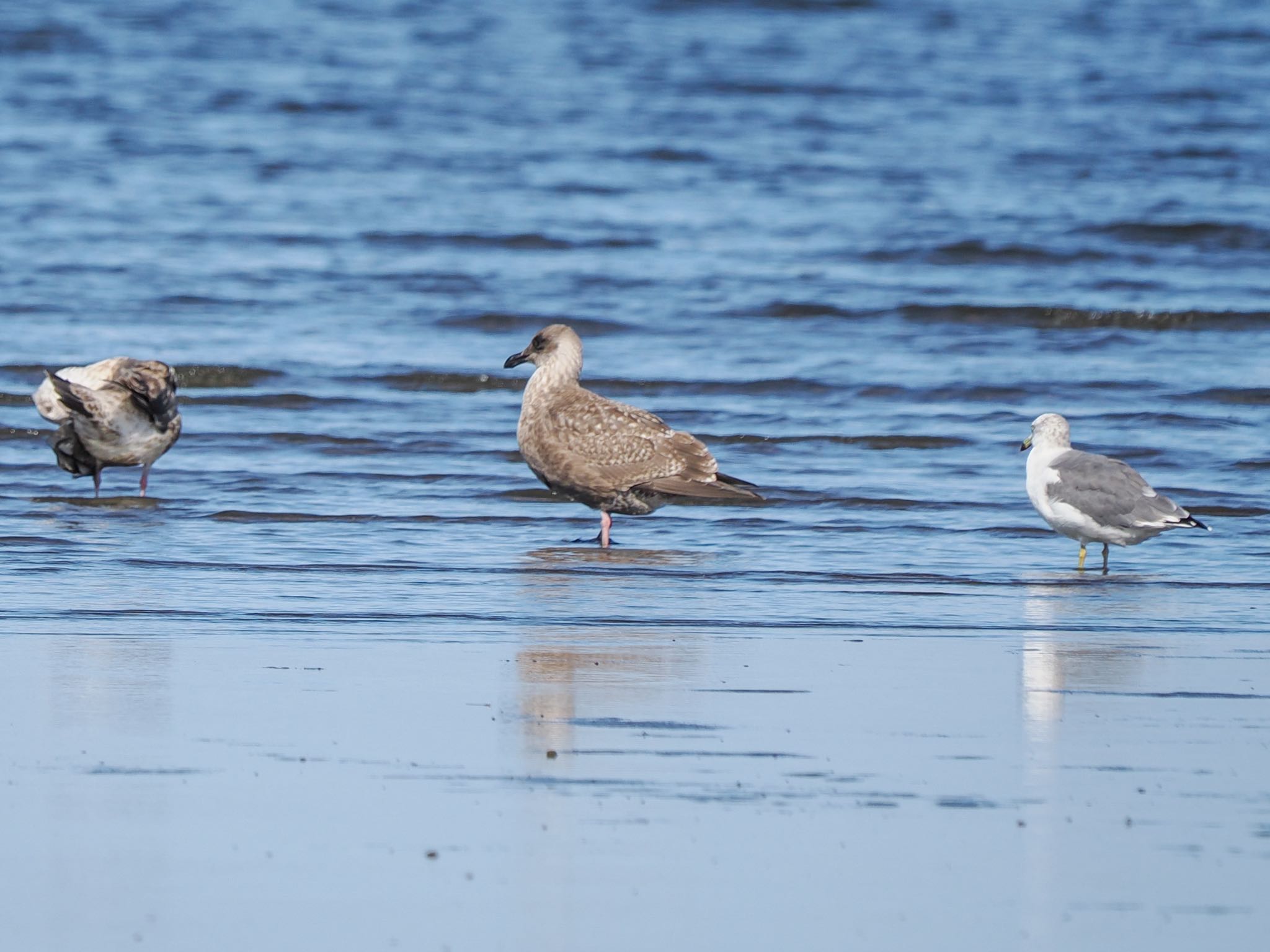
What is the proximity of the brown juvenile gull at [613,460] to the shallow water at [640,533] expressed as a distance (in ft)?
0.80

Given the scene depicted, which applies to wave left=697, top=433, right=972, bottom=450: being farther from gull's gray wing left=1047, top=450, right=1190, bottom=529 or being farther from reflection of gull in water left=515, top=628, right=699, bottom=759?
reflection of gull in water left=515, top=628, right=699, bottom=759

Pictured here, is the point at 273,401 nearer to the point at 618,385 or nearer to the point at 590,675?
the point at 618,385

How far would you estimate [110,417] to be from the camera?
997 cm

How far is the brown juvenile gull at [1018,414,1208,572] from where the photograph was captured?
8141 mm

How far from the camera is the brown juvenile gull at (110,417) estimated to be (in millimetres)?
9984

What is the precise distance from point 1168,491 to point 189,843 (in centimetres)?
716

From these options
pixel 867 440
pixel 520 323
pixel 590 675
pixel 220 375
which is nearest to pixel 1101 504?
pixel 590 675

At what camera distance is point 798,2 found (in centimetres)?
3447

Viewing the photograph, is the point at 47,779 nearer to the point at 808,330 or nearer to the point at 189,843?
the point at 189,843

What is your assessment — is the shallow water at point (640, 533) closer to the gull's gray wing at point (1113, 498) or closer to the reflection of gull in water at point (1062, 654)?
the reflection of gull in water at point (1062, 654)

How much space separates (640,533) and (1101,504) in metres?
2.32

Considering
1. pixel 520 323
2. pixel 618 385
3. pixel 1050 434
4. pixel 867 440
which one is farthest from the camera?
pixel 520 323

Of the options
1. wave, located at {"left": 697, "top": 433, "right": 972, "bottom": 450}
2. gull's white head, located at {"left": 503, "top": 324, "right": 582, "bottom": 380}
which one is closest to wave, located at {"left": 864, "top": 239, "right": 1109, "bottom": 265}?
wave, located at {"left": 697, "top": 433, "right": 972, "bottom": 450}

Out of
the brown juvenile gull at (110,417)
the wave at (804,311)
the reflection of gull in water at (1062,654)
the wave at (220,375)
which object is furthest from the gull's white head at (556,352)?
the wave at (804,311)
